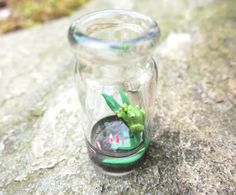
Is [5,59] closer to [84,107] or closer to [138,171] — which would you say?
[84,107]

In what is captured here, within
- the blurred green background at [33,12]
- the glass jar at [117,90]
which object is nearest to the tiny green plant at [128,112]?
the glass jar at [117,90]

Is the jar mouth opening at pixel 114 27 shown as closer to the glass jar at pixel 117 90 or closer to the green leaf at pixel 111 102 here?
the glass jar at pixel 117 90

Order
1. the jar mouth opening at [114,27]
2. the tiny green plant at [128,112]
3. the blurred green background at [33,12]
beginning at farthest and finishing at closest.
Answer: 1. the blurred green background at [33,12]
2. the tiny green plant at [128,112]
3. the jar mouth opening at [114,27]

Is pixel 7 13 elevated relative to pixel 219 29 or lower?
lower

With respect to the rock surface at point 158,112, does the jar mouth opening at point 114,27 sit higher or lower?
higher

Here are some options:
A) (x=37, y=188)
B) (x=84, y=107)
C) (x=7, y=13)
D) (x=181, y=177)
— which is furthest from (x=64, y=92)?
(x=7, y=13)

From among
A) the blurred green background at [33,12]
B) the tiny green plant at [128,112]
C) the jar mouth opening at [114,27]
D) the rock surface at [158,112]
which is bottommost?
the blurred green background at [33,12]

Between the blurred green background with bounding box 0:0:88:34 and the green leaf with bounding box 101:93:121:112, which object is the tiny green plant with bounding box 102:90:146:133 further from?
the blurred green background with bounding box 0:0:88:34

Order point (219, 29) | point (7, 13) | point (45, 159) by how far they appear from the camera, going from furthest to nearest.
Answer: point (7, 13), point (219, 29), point (45, 159)
